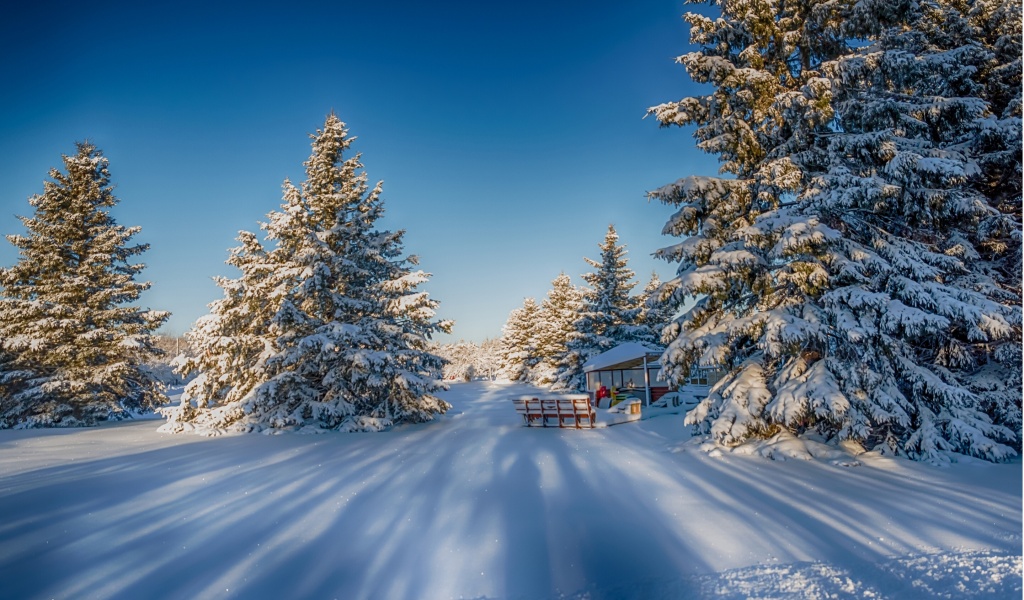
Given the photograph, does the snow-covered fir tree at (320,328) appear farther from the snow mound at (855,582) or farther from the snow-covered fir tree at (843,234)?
the snow mound at (855,582)

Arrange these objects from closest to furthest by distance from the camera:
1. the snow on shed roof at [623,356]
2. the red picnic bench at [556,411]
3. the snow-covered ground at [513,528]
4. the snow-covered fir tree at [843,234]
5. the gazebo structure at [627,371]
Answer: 1. the snow-covered ground at [513,528]
2. the snow-covered fir tree at [843,234]
3. the red picnic bench at [556,411]
4. the gazebo structure at [627,371]
5. the snow on shed roof at [623,356]

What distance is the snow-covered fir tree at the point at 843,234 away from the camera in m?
9.19

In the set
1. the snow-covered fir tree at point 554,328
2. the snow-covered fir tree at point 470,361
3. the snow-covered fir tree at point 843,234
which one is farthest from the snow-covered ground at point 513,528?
the snow-covered fir tree at point 470,361

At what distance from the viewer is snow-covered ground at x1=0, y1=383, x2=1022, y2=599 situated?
4.40 meters

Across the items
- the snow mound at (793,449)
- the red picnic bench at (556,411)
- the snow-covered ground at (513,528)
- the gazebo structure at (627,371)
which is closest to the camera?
the snow-covered ground at (513,528)

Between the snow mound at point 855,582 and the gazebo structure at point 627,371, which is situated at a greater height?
the gazebo structure at point 627,371

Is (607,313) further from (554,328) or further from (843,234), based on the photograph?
(843,234)

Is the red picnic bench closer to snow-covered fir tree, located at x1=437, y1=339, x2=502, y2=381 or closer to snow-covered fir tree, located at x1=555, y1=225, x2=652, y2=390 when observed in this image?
snow-covered fir tree, located at x1=555, y1=225, x2=652, y2=390

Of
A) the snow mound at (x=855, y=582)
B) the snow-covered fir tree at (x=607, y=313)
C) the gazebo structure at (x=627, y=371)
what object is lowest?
the snow mound at (x=855, y=582)

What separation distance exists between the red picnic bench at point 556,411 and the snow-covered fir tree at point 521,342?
29918 millimetres

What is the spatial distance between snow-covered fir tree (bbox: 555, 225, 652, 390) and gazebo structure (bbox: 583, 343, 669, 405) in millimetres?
1766

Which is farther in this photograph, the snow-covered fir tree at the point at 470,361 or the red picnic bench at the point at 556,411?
the snow-covered fir tree at the point at 470,361

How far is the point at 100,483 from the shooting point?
8633 millimetres

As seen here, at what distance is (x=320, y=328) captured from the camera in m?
16.1
